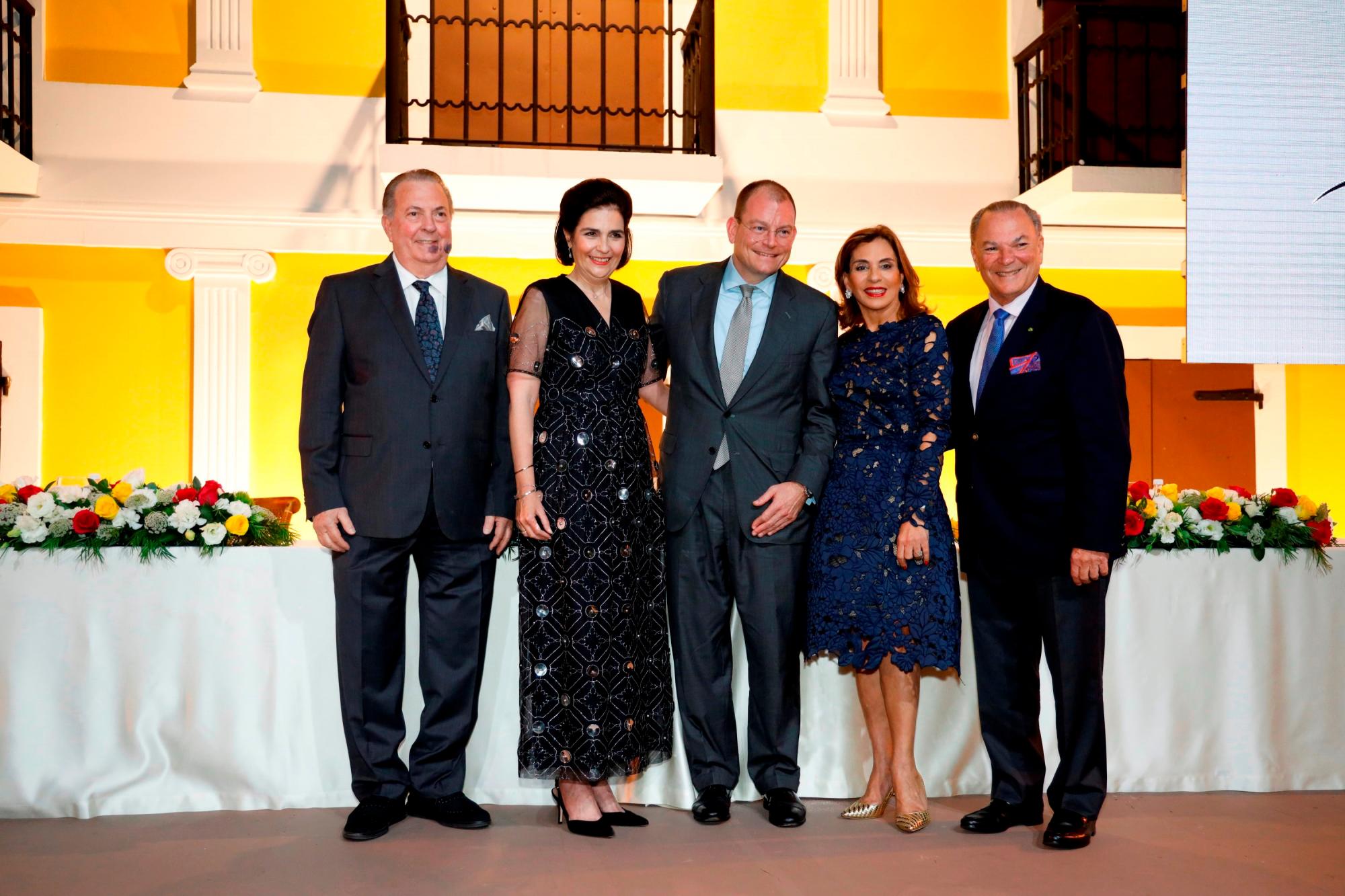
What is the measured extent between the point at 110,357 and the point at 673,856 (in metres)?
5.85

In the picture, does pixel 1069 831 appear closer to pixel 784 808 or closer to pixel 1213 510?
pixel 784 808

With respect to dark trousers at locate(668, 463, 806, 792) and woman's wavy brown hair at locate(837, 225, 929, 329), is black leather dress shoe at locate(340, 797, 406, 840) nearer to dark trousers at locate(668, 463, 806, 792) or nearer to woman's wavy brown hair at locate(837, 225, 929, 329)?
dark trousers at locate(668, 463, 806, 792)

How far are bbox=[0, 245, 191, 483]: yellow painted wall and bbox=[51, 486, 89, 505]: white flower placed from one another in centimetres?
387

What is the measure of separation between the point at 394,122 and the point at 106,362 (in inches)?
93.6

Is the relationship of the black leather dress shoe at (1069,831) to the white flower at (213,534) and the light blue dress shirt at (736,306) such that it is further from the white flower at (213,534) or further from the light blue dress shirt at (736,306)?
the white flower at (213,534)

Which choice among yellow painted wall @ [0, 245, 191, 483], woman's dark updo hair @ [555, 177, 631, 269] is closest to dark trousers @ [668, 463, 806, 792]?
woman's dark updo hair @ [555, 177, 631, 269]

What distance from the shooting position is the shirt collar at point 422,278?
337cm

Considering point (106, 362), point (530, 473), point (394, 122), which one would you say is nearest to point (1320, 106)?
point (530, 473)

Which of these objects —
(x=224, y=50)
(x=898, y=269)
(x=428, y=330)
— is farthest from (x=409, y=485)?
(x=224, y=50)

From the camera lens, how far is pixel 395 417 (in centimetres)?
324

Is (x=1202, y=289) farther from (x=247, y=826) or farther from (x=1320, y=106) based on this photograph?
(x=247, y=826)

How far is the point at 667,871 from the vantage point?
2.89 m

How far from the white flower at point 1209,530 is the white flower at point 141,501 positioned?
10.9ft

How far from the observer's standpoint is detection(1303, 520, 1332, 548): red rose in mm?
3863
